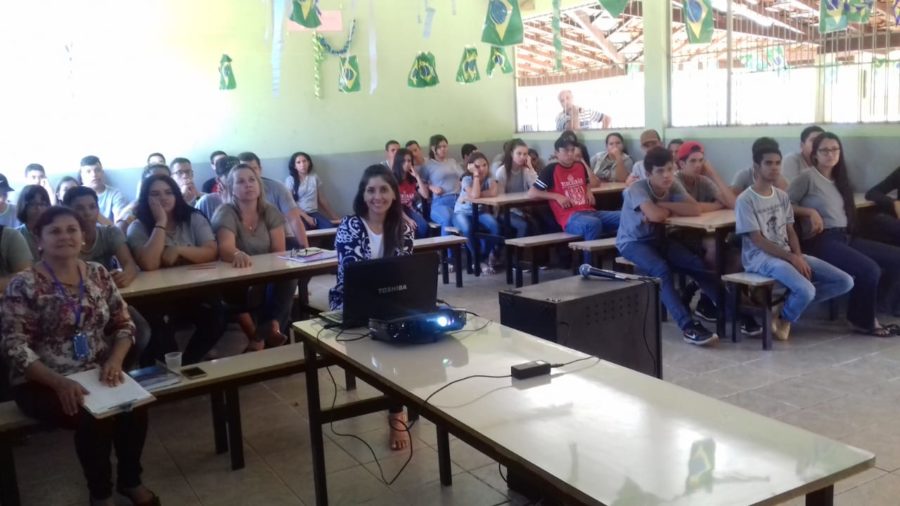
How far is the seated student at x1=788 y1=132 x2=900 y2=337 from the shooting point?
4.87 m

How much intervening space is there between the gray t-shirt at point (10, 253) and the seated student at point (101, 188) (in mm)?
3075

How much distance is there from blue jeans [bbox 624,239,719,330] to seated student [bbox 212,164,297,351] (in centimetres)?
221

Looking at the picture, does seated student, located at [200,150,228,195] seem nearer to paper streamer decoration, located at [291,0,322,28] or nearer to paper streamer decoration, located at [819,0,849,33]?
paper streamer decoration, located at [291,0,322,28]

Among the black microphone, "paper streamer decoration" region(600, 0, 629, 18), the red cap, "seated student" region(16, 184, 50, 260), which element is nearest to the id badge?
"seated student" region(16, 184, 50, 260)

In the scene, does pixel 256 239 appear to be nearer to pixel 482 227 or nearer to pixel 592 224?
pixel 592 224

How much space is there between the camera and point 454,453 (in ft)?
10.9

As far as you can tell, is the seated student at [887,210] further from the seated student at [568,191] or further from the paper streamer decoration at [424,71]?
the paper streamer decoration at [424,71]

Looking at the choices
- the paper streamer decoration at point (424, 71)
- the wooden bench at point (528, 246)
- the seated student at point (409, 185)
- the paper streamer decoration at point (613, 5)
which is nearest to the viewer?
the paper streamer decoration at point (613, 5)

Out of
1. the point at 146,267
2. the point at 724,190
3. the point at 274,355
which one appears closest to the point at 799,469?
the point at 274,355

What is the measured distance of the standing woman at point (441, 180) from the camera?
25.8 ft

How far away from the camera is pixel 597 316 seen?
3088mm

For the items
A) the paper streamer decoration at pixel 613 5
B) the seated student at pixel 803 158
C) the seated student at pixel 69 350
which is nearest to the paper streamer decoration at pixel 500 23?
the paper streamer decoration at pixel 613 5

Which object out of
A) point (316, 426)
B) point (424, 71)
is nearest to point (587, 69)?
point (424, 71)

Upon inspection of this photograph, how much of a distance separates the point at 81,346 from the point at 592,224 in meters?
4.39
